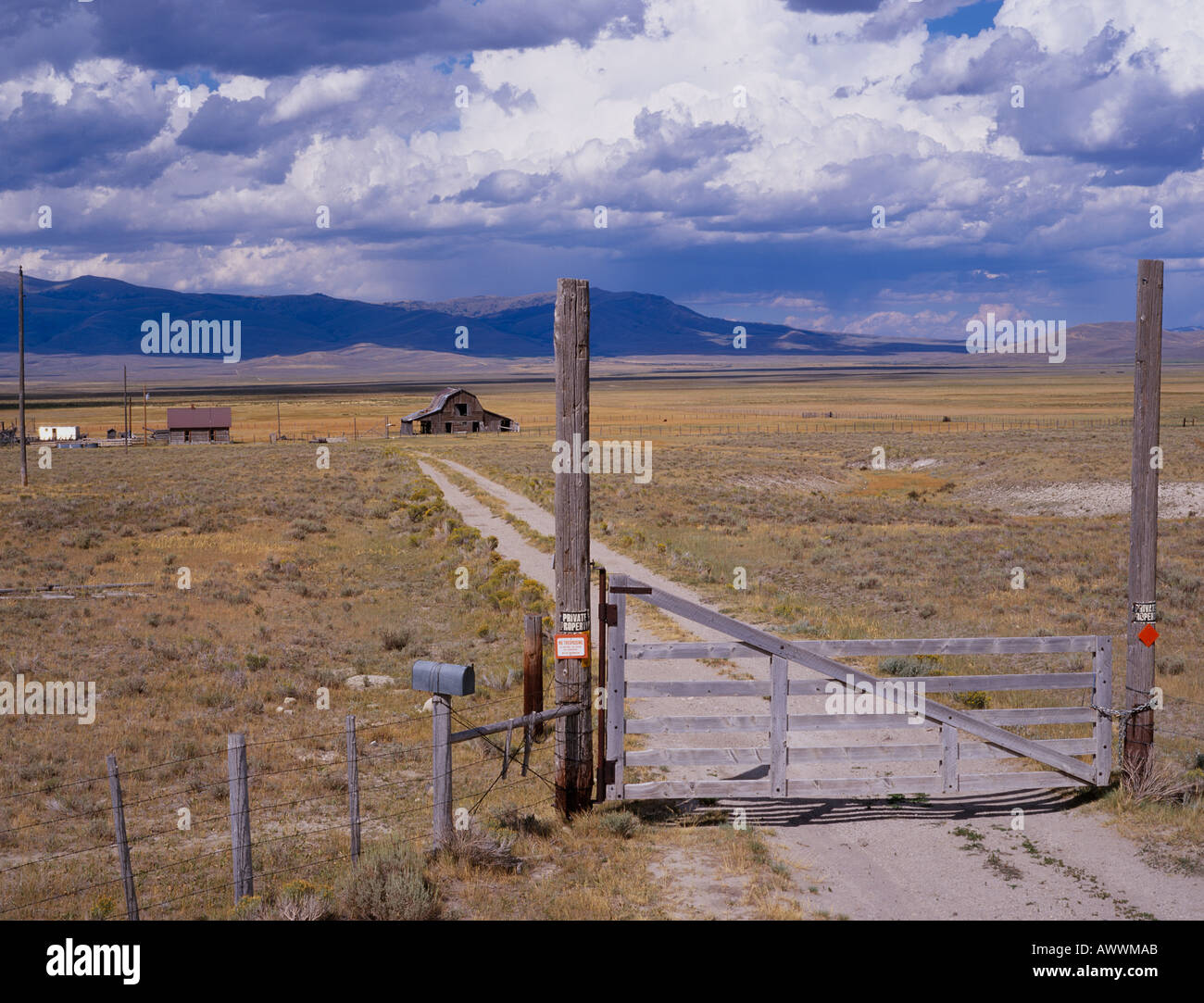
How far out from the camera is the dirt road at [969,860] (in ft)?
23.3

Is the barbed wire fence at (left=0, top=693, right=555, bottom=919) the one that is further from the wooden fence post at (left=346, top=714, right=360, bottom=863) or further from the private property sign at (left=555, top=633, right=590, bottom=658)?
the private property sign at (left=555, top=633, right=590, bottom=658)

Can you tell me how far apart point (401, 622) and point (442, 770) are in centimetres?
1159

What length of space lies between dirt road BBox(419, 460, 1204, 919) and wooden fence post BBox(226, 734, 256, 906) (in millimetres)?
3116

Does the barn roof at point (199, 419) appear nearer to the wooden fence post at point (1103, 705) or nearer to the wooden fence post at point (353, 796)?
the wooden fence post at point (353, 796)

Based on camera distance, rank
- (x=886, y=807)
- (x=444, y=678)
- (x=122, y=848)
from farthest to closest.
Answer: (x=886, y=807) → (x=444, y=678) → (x=122, y=848)

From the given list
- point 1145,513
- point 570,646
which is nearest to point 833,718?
point 570,646

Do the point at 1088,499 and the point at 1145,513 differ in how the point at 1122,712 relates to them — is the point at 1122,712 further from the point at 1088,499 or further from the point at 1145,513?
the point at 1088,499

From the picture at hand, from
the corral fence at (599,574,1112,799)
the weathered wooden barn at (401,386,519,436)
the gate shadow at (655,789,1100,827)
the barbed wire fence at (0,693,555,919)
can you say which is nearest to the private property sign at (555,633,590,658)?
the corral fence at (599,574,1112,799)

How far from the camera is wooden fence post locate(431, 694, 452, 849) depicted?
7703 mm

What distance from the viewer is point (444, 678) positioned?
7652mm

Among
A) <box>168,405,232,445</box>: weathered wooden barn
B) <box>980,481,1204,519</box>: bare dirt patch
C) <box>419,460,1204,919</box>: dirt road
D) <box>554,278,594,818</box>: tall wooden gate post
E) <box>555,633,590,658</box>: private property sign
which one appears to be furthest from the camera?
<box>168,405,232,445</box>: weathered wooden barn

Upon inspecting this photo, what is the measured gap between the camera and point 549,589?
20.8 meters

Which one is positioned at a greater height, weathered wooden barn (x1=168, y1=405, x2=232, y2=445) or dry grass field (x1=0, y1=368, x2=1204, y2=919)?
weathered wooden barn (x1=168, y1=405, x2=232, y2=445)

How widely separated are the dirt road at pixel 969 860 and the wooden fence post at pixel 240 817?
3.12 m
